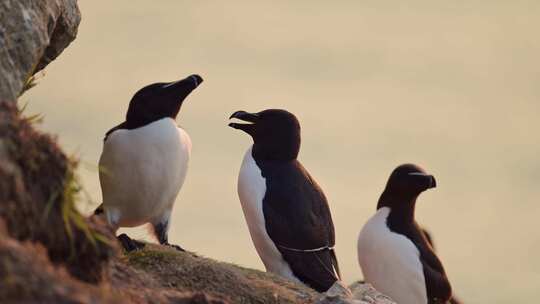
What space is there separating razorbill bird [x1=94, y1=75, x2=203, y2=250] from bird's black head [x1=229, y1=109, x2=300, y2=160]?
6.46ft

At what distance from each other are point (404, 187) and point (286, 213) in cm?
352

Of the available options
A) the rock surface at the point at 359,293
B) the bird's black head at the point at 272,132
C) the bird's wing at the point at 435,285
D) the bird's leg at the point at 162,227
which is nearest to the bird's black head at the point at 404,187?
the bird's wing at the point at 435,285

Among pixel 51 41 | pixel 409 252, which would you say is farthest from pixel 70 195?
pixel 409 252

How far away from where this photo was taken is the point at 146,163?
11.3m

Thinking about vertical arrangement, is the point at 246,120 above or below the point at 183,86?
below

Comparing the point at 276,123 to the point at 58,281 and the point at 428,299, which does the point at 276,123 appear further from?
the point at 58,281

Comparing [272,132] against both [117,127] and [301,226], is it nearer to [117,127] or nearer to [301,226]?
[301,226]

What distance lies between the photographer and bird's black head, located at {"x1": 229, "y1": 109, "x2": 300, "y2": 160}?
1374cm

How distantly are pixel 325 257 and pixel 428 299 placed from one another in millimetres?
3413

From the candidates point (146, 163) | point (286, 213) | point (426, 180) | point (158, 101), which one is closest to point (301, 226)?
point (286, 213)

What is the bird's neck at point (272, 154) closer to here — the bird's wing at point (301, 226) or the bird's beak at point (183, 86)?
Answer: the bird's wing at point (301, 226)

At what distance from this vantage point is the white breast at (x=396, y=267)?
1574cm

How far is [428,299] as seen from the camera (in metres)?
15.9

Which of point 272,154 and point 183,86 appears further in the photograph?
point 272,154
